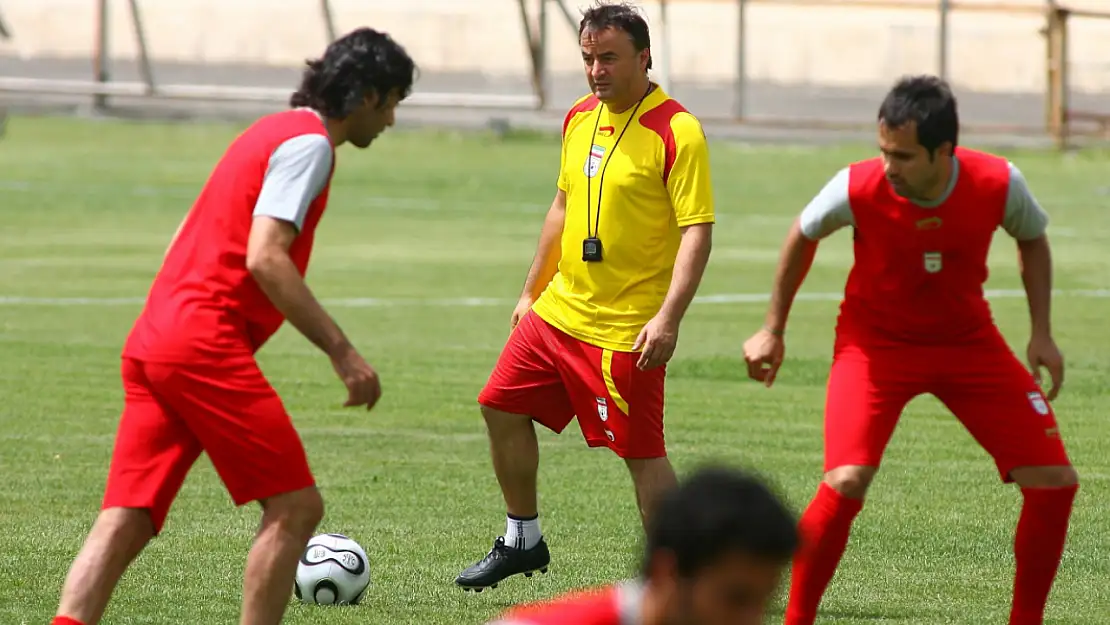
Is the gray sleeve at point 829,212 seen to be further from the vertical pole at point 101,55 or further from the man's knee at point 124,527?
the vertical pole at point 101,55

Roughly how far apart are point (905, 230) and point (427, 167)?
26.6m

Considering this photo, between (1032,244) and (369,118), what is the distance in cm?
235

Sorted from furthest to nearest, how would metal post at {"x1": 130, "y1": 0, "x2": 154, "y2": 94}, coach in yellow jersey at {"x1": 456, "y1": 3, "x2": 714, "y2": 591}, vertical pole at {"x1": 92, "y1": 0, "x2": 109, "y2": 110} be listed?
1. metal post at {"x1": 130, "y1": 0, "x2": 154, "y2": 94}
2. vertical pole at {"x1": 92, "y1": 0, "x2": 109, "y2": 110}
3. coach in yellow jersey at {"x1": 456, "y1": 3, "x2": 714, "y2": 591}

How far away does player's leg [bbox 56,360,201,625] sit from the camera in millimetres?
5848

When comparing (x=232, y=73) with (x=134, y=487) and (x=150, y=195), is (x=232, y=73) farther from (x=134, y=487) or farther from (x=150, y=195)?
(x=134, y=487)

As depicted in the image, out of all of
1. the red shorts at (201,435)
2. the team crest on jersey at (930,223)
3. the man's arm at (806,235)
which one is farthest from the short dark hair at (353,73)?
the team crest on jersey at (930,223)

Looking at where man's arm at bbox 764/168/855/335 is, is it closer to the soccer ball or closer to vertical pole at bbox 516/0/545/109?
the soccer ball

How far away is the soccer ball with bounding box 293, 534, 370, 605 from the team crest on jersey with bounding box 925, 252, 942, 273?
249 cm


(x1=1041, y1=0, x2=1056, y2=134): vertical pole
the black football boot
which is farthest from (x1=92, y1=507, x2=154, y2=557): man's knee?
(x1=1041, y1=0, x2=1056, y2=134): vertical pole

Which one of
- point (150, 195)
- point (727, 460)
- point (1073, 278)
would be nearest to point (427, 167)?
point (150, 195)

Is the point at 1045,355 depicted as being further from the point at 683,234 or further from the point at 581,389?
the point at 581,389

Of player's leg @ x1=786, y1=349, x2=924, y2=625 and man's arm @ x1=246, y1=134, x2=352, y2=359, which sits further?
player's leg @ x1=786, y1=349, x2=924, y2=625

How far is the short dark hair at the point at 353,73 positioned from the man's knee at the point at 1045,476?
2.48 meters

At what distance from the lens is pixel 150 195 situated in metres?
27.6
